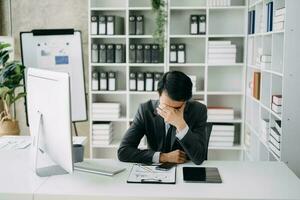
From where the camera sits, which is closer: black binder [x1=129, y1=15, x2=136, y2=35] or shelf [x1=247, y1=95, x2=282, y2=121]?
shelf [x1=247, y1=95, x2=282, y2=121]

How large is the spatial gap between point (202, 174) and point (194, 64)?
103 inches

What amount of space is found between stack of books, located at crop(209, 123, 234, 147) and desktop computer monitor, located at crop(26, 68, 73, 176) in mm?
2700

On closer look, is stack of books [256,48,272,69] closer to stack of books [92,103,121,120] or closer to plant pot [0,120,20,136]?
stack of books [92,103,121,120]

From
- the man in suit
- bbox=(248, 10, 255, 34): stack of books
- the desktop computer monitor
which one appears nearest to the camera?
the desktop computer monitor

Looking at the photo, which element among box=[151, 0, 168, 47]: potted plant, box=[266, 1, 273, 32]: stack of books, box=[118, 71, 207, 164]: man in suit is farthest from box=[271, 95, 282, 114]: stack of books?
box=[151, 0, 168, 47]: potted plant

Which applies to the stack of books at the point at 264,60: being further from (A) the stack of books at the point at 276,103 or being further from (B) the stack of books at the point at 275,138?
(B) the stack of books at the point at 275,138

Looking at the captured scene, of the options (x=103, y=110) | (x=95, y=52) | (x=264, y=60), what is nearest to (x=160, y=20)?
(x=95, y=52)

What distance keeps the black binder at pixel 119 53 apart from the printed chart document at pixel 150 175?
100 inches

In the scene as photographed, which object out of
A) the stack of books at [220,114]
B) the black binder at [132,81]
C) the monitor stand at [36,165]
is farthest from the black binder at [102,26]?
the monitor stand at [36,165]

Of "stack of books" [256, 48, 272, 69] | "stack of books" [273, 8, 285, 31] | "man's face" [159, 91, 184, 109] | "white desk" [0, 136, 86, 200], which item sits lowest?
"white desk" [0, 136, 86, 200]

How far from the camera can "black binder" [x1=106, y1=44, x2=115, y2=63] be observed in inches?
185

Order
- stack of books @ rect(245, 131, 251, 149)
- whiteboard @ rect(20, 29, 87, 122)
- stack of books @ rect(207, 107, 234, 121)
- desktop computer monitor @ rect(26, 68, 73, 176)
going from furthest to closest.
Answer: stack of books @ rect(207, 107, 234, 121) → stack of books @ rect(245, 131, 251, 149) → whiteboard @ rect(20, 29, 87, 122) → desktop computer monitor @ rect(26, 68, 73, 176)

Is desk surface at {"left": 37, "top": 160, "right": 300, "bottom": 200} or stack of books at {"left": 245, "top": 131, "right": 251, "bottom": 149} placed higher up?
desk surface at {"left": 37, "top": 160, "right": 300, "bottom": 200}

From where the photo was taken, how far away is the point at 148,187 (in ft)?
6.39
